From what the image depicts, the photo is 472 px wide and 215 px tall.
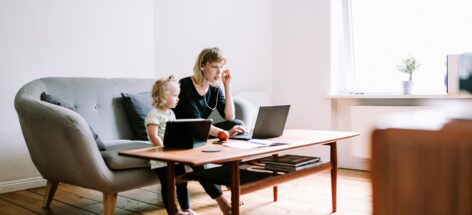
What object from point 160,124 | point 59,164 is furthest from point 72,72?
point 160,124

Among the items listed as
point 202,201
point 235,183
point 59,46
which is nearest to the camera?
point 235,183

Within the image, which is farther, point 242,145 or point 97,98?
point 97,98

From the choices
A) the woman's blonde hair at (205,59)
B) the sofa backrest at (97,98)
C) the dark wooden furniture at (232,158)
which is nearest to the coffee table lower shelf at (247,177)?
the dark wooden furniture at (232,158)

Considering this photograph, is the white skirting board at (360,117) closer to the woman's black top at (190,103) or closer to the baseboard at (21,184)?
the woman's black top at (190,103)

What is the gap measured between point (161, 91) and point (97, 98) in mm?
819

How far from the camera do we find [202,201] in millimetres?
2689

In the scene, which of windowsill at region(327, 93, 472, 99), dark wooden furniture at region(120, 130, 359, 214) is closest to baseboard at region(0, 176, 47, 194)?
dark wooden furniture at region(120, 130, 359, 214)

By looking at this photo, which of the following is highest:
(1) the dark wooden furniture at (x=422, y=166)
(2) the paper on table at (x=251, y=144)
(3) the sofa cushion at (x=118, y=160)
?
(1) the dark wooden furniture at (x=422, y=166)

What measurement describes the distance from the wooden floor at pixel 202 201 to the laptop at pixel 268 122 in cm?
53

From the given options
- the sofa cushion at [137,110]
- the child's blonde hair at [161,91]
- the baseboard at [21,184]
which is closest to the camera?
the child's blonde hair at [161,91]

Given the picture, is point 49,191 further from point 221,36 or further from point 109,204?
point 221,36

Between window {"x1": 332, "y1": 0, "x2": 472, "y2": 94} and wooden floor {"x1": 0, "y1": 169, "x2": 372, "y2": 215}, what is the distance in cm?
110

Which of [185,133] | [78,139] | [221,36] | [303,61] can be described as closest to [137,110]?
[78,139]

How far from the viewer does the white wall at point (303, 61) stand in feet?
12.8
